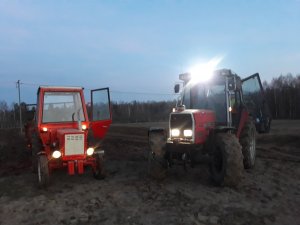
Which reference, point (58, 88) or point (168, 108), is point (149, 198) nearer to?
point (58, 88)

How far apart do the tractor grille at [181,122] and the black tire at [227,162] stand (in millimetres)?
723

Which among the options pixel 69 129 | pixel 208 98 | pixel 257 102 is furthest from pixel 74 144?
pixel 257 102

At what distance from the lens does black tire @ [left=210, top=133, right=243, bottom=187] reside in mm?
8500

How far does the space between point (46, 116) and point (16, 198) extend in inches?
99.9

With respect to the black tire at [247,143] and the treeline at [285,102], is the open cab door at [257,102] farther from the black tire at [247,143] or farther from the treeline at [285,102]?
the treeline at [285,102]

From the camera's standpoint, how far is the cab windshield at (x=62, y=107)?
34.2 feet

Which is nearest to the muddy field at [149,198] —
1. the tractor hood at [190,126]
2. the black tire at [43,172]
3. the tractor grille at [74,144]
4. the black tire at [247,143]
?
the black tire at [43,172]

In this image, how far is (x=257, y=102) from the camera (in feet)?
45.2

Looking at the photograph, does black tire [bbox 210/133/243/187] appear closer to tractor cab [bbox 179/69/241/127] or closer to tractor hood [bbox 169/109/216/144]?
tractor hood [bbox 169/109/216/144]

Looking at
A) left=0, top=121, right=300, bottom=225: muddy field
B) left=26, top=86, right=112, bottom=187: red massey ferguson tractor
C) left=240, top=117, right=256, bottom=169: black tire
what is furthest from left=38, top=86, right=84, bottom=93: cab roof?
left=240, top=117, right=256, bottom=169: black tire

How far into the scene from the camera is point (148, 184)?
30.2 feet

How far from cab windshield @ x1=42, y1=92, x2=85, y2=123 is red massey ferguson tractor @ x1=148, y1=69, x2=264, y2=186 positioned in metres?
2.15

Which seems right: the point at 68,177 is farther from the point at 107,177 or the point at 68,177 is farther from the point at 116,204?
the point at 116,204

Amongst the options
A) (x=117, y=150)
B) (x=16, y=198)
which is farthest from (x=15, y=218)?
(x=117, y=150)
